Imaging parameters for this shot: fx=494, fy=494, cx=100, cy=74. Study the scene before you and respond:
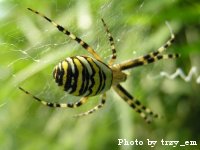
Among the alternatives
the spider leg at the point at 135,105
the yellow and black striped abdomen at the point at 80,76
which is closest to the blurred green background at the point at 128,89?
the spider leg at the point at 135,105

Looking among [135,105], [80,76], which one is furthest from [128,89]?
[80,76]

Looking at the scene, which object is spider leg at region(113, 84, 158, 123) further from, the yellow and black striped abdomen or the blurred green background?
the yellow and black striped abdomen

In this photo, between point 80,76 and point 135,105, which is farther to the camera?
point 135,105

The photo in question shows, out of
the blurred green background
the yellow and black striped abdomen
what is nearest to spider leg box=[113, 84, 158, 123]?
the blurred green background

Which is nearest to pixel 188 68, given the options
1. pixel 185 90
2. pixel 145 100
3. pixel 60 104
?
pixel 185 90

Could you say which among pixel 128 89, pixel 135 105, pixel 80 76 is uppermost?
pixel 128 89

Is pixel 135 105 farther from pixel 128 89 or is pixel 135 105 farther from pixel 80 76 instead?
pixel 80 76

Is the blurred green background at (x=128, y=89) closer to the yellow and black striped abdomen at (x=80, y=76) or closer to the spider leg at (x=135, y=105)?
the spider leg at (x=135, y=105)
